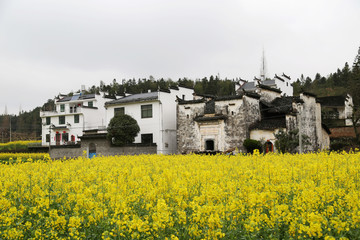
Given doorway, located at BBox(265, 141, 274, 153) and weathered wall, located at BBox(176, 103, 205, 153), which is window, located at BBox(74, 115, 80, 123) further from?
doorway, located at BBox(265, 141, 274, 153)

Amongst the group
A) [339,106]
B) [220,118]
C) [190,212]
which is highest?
[339,106]

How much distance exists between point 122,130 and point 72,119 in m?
16.6

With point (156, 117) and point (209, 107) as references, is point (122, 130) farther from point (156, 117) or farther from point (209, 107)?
point (209, 107)

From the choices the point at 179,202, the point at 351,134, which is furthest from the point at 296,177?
the point at 351,134

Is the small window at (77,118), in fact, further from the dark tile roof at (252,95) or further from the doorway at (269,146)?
the doorway at (269,146)

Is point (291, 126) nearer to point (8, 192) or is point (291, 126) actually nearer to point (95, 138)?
point (95, 138)

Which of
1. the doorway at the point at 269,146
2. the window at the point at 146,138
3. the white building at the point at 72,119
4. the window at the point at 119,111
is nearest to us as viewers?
the doorway at the point at 269,146

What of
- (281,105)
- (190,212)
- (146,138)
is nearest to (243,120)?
(281,105)

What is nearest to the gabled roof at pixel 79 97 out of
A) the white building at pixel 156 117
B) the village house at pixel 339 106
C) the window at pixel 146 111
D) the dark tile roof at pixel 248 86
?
the white building at pixel 156 117

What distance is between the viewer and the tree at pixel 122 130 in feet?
125

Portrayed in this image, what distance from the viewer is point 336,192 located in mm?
6727

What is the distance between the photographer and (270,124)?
32531 millimetres

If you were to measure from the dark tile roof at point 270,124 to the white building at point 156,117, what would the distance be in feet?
32.0

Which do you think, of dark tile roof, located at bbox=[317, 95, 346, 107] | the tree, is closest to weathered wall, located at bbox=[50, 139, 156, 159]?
the tree
